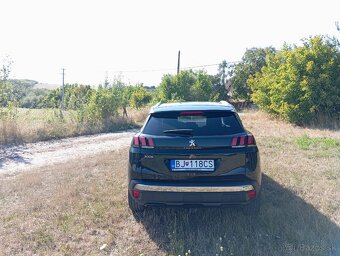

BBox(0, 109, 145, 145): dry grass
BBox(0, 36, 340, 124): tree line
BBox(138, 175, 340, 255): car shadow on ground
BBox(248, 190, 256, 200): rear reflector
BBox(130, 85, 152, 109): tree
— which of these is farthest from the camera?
BBox(130, 85, 152, 109): tree

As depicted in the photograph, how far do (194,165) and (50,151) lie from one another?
670 centimetres

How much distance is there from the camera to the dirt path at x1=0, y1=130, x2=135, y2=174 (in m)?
6.91

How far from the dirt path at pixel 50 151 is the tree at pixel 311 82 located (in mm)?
8091

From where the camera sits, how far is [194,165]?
310cm

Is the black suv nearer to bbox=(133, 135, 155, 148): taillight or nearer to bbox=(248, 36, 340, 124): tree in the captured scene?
bbox=(133, 135, 155, 148): taillight

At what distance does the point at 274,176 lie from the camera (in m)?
5.29

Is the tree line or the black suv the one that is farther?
the tree line

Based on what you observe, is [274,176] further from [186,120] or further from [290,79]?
[290,79]

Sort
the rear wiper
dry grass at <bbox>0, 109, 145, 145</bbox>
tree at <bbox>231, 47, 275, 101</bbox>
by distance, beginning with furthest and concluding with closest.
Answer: tree at <bbox>231, 47, 275, 101</bbox>, dry grass at <bbox>0, 109, 145, 145</bbox>, the rear wiper

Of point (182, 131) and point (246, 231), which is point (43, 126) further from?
point (246, 231)

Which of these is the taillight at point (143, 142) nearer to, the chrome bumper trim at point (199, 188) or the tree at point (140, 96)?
the chrome bumper trim at point (199, 188)

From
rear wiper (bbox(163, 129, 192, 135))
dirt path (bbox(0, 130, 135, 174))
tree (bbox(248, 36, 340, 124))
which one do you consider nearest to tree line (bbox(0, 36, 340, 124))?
tree (bbox(248, 36, 340, 124))

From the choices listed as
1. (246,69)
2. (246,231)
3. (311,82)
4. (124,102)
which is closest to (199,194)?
(246,231)

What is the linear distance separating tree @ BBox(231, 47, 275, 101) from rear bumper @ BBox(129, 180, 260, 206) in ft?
98.0
